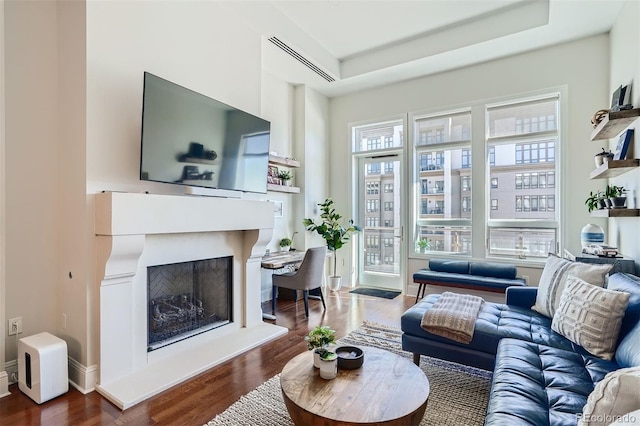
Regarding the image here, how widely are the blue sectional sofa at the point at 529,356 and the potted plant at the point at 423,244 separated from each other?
7.07ft

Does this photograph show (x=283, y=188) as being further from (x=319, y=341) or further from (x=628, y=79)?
(x=628, y=79)

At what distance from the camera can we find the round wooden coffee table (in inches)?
58.4

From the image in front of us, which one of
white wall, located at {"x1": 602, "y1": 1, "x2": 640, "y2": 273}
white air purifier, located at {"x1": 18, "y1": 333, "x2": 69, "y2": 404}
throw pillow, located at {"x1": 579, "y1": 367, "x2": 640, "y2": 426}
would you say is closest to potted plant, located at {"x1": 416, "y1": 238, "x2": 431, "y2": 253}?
white wall, located at {"x1": 602, "y1": 1, "x2": 640, "y2": 273}

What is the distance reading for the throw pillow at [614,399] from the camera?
3.24 ft

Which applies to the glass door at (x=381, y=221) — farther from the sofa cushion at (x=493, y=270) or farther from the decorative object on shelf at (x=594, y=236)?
the decorative object on shelf at (x=594, y=236)

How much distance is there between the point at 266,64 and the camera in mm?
4547

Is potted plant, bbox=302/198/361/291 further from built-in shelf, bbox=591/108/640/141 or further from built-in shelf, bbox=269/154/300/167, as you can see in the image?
built-in shelf, bbox=591/108/640/141

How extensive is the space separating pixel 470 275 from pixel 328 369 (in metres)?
3.15

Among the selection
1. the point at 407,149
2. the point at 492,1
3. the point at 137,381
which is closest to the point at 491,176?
→ the point at 407,149

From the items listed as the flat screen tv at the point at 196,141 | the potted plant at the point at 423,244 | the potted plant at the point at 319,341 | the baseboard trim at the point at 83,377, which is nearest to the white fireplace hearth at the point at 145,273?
the baseboard trim at the point at 83,377

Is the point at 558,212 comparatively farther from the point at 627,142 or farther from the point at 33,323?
the point at 33,323

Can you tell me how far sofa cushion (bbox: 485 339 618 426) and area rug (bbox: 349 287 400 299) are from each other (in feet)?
9.40

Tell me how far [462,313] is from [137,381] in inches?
94.9

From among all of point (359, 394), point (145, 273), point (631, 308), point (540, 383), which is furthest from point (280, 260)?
point (631, 308)
